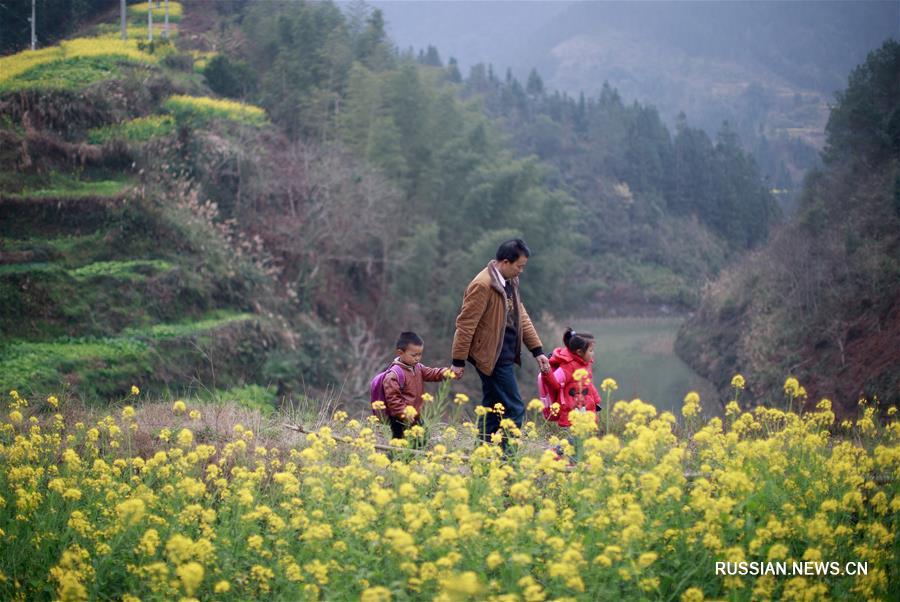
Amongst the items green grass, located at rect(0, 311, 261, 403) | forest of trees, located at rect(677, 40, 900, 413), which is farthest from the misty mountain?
green grass, located at rect(0, 311, 261, 403)

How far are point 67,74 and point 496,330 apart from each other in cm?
1921

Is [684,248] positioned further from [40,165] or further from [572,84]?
[572,84]

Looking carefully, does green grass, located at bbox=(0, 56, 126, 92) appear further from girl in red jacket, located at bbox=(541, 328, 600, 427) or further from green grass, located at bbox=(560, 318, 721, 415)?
girl in red jacket, located at bbox=(541, 328, 600, 427)

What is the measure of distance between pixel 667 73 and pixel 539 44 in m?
41.2

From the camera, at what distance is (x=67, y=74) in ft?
69.1

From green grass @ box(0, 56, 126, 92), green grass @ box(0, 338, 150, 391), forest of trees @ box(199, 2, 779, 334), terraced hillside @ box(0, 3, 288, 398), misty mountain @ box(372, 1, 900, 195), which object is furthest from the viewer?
misty mountain @ box(372, 1, 900, 195)

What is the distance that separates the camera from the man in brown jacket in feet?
19.1

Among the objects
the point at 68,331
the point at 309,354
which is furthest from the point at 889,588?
the point at 309,354

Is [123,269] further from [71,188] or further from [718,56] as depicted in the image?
[718,56]

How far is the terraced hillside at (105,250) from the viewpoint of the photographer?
14.4 m

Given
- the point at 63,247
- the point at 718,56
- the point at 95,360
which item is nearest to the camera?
the point at 95,360

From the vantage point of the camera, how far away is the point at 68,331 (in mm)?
14672

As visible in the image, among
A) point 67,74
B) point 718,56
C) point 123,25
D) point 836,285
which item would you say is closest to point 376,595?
point 67,74

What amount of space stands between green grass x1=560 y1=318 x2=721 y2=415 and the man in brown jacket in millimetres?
13661
